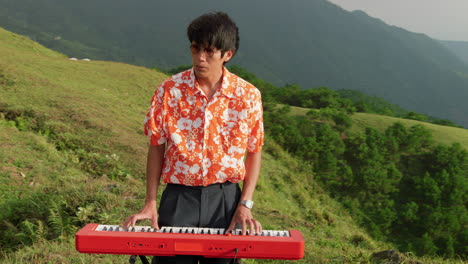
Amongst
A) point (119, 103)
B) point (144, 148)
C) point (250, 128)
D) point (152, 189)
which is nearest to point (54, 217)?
point (152, 189)

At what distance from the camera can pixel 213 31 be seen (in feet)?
7.09

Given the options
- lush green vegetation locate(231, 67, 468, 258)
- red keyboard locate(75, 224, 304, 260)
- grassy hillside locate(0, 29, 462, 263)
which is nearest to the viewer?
red keyboard locate(75, 224, 304, 260)

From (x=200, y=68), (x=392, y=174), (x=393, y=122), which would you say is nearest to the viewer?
(x=200, y=68)

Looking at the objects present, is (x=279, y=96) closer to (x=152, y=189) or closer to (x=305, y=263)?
(x=305, y=263)

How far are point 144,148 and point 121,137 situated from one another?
2.09 ft

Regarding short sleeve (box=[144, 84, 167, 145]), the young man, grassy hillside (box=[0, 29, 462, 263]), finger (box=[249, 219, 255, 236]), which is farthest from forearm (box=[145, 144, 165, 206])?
grassy hillside (box=[0, 29, 462, 263])

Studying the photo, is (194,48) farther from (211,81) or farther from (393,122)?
(393,122)

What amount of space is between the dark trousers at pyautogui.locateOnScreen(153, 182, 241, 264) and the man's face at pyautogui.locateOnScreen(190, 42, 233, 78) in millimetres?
660

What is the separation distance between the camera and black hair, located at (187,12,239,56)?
2.17 metres

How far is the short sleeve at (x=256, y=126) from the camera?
2.34m

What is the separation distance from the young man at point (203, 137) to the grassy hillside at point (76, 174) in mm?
1980

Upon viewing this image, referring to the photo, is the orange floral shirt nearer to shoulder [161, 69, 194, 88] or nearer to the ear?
shoulder [161, 69, 194, 88]

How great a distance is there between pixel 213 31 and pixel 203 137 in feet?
1.91

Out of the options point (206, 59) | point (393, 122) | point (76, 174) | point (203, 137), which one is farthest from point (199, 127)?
point (393, 122)
